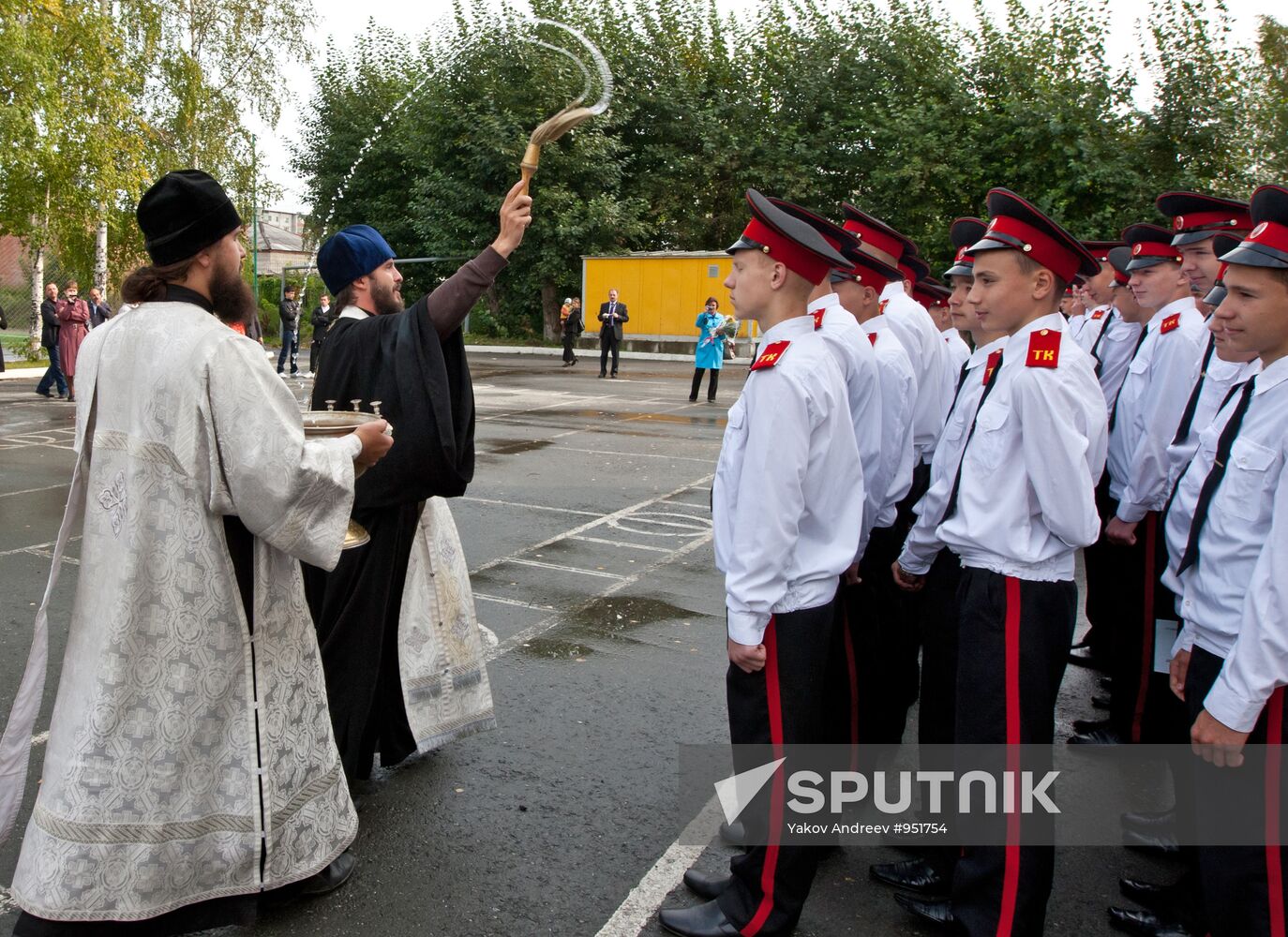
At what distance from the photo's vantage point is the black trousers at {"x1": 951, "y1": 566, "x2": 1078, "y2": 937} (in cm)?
281

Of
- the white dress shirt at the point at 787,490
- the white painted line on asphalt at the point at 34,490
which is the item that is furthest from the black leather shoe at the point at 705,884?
the white painted line on asphalt at the point at 34,490

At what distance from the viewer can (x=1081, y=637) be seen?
19.3 ft

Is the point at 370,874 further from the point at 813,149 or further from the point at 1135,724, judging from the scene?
the point at 813,149

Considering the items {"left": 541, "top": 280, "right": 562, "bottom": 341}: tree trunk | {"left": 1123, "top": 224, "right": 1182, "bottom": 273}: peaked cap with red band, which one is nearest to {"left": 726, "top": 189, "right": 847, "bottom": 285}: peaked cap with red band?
{"left": 1123, "top": 224, "right": 1182, "bottom": 273}: peaked cap with red band

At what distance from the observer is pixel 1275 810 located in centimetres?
245

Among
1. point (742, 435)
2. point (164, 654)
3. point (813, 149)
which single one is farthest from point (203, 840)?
point (813, 149)

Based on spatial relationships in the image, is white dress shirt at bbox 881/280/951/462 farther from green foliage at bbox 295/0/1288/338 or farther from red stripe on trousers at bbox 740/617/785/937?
green foliage at bbox 295/0/1288/338

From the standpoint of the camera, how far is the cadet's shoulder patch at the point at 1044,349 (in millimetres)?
2887

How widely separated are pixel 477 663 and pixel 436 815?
0.60m

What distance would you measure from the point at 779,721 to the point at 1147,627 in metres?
2.34

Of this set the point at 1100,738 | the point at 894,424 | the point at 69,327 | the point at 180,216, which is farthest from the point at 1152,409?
the point at 69,327

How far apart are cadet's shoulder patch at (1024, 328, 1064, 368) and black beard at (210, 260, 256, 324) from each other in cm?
215

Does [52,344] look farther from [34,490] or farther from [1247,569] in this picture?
[1247,569]

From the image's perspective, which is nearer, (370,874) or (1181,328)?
(370,874)
